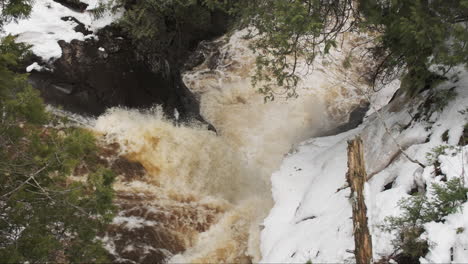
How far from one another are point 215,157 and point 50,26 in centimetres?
462

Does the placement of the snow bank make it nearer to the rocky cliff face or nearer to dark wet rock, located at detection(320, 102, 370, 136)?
the rocky cliff face

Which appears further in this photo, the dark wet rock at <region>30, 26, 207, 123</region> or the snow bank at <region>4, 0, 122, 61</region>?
the snow bank at <region>4, 0, 122, 61</region>

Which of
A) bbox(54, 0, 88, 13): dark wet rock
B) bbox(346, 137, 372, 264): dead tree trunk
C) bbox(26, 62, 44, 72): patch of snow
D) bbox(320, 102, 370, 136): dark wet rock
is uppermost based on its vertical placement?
bbox(54, 0, 88, 13): dark wet rock

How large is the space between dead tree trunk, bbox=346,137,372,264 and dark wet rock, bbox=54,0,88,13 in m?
8.09

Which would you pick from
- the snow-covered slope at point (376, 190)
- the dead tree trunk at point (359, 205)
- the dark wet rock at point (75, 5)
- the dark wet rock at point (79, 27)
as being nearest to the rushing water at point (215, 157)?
the snow-covered slope at point (376, 190)

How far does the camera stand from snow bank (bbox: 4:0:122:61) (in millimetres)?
9016

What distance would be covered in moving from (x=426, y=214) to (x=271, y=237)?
96.1 inches

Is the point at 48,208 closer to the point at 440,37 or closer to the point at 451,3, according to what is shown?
the point at 440,37

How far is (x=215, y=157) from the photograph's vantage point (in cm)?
941

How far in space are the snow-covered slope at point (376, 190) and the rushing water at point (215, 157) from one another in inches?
32.1

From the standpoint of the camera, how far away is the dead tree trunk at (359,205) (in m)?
3.84

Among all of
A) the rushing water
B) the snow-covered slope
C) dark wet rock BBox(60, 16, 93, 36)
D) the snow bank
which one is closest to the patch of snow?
the snow bank

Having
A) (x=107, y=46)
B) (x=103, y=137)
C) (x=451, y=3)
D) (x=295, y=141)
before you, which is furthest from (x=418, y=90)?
(x=107, y=46)

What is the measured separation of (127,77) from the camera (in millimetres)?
9992
